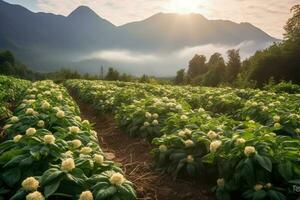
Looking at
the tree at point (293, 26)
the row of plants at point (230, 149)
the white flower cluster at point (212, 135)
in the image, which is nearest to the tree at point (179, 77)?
the tree at point (293, 26)

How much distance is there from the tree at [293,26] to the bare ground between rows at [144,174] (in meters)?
38.5

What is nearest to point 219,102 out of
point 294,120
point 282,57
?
point 294,120

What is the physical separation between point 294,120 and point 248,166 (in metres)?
2.49

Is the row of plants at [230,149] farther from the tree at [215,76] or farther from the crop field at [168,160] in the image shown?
the tree at [215,76]

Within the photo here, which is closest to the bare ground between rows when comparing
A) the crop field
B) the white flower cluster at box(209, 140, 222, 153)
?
the crop field

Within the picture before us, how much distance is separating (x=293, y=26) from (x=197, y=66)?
46911 mm

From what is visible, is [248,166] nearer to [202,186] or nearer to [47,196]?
[202,186]

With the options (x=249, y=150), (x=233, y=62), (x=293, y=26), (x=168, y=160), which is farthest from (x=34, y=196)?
(x=233, y=62)

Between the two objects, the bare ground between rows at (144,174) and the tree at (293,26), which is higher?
the tree at (293,26)

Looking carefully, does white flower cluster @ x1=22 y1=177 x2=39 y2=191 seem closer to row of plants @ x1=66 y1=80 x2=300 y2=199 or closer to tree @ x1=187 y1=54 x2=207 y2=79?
row of plants @ x1=66 y1=80 x2=300 y2=199

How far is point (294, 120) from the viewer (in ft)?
21.4

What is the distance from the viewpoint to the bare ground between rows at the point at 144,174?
5301mm

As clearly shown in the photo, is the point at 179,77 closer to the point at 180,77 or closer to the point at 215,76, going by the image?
the point at 180,77

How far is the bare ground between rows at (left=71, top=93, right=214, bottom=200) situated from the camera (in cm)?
530
